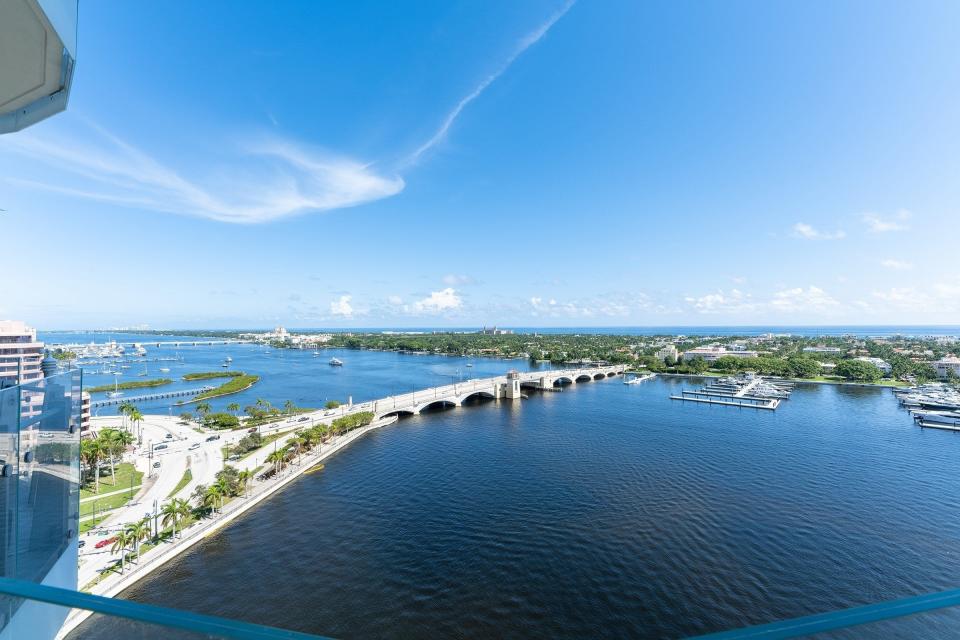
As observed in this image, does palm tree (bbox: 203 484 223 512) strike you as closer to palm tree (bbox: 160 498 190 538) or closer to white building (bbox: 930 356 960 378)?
palm tree (bbox: 160 498 190 538)

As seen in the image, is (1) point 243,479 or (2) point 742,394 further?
(2) point 742,394

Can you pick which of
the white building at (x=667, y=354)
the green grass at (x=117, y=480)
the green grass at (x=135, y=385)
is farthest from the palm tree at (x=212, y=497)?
the white building at (x=667, y=354)

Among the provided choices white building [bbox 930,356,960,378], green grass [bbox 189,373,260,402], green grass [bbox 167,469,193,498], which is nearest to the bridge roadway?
green grass [bbox 167,469,193,498]

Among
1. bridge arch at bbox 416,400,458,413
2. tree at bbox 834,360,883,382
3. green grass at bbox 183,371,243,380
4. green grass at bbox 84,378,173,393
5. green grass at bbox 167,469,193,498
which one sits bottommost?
bridge arch at bbox 416,400,458,413

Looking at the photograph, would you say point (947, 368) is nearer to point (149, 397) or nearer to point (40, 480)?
point (40, 480)

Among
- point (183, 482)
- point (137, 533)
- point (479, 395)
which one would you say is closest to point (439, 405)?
point (479, 395)

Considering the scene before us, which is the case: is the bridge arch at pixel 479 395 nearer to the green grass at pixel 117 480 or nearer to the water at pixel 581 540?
the water at pixel 581 540
